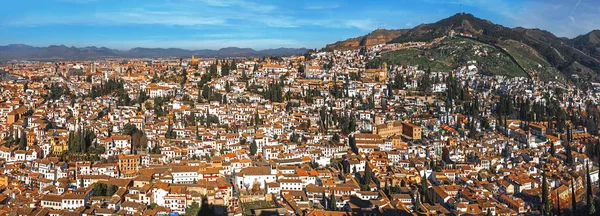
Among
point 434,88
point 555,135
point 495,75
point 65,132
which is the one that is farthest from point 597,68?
point 65,132

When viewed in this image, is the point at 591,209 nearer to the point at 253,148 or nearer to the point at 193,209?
the point at 193,209

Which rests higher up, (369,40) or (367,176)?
(369,40)

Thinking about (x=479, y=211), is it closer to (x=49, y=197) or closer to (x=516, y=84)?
(x=49, y=197)

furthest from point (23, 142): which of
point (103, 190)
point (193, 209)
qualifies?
point (193, 209)

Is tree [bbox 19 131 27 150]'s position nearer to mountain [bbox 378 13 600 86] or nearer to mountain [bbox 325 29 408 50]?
mountain [bbox 378 13 600 86]

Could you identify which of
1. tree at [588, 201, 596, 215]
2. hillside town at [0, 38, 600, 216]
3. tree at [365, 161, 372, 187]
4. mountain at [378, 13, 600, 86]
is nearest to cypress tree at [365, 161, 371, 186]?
tree at [365, 161, 372, 187]

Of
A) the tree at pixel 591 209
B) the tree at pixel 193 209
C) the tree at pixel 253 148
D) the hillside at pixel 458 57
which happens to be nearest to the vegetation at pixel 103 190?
the tree at pixel 193 209
